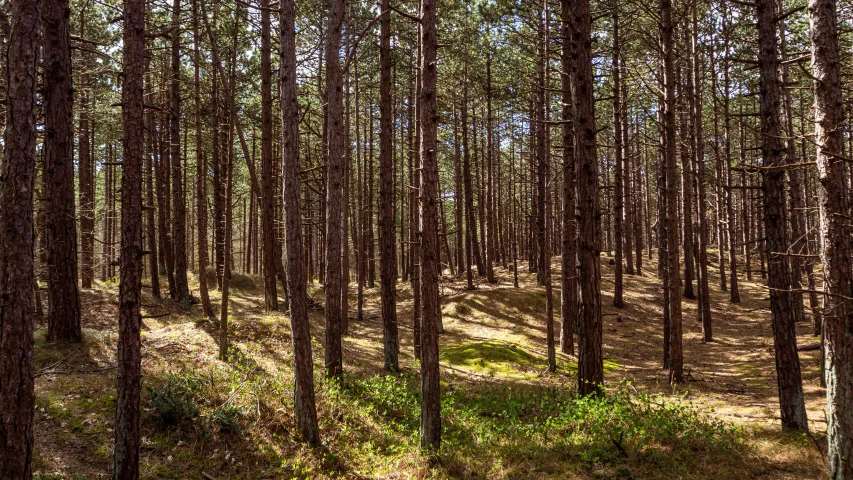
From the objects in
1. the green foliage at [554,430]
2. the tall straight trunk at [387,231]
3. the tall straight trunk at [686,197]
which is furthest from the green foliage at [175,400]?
the tall straight trunk at [686,197]

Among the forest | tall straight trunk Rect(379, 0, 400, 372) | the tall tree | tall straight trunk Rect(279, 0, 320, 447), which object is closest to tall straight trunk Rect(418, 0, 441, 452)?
the forest

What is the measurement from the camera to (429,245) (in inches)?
324

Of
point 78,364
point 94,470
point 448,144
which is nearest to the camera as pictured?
point 94,470

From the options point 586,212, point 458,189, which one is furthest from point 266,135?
point 458,189

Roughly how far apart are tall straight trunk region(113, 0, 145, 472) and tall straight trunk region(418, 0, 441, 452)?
4421mm

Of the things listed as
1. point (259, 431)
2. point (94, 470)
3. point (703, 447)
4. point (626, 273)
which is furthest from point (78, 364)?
point (626, 273)

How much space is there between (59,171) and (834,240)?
14282mm

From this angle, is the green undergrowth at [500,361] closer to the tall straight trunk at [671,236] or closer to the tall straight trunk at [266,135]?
the tall straight trunk at [671,236]

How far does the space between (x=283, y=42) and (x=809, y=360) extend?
→ 56.8ft

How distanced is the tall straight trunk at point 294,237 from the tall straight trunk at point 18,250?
3636mm

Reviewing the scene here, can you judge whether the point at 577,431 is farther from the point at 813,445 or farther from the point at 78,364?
the point at 78,364

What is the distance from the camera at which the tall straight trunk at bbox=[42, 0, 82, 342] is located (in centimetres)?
988

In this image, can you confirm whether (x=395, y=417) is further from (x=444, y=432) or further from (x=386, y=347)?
(x=386, y=347)

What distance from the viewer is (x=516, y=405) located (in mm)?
10477
